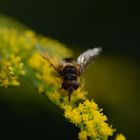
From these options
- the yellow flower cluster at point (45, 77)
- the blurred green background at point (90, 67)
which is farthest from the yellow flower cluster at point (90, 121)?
the blurred green background at point (90, 67)

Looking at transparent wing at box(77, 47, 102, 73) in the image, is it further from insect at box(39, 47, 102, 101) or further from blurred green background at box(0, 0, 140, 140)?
blurred green background at box(0, 0, 140, 140)

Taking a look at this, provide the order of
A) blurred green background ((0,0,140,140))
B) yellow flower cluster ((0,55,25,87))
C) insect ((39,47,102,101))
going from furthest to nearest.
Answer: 1. blurred green background ((0,0,140,140))
2. yellow flower cluster ((0,55,25,87))
3. insect ((39,47,102,101))

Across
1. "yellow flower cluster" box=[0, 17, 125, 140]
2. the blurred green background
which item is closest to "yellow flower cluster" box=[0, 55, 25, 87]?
"yellow flower cluster" box=[0, 17, 125, 140]

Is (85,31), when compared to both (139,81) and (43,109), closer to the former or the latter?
(139,81)

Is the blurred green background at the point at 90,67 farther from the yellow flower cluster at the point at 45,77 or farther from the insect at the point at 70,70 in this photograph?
the insect at the point at 70,70

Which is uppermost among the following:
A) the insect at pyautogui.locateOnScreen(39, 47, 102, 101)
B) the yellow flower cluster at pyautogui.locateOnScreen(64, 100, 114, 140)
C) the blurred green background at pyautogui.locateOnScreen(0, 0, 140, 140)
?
the blurred green background at pyautogui.locateOnScreen(0, 0, 140, 140)

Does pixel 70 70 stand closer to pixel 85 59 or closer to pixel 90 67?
pixel 85 59

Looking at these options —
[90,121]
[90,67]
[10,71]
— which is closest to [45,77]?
[10,71]

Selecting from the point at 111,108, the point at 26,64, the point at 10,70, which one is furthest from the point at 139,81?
the point at 10,70
